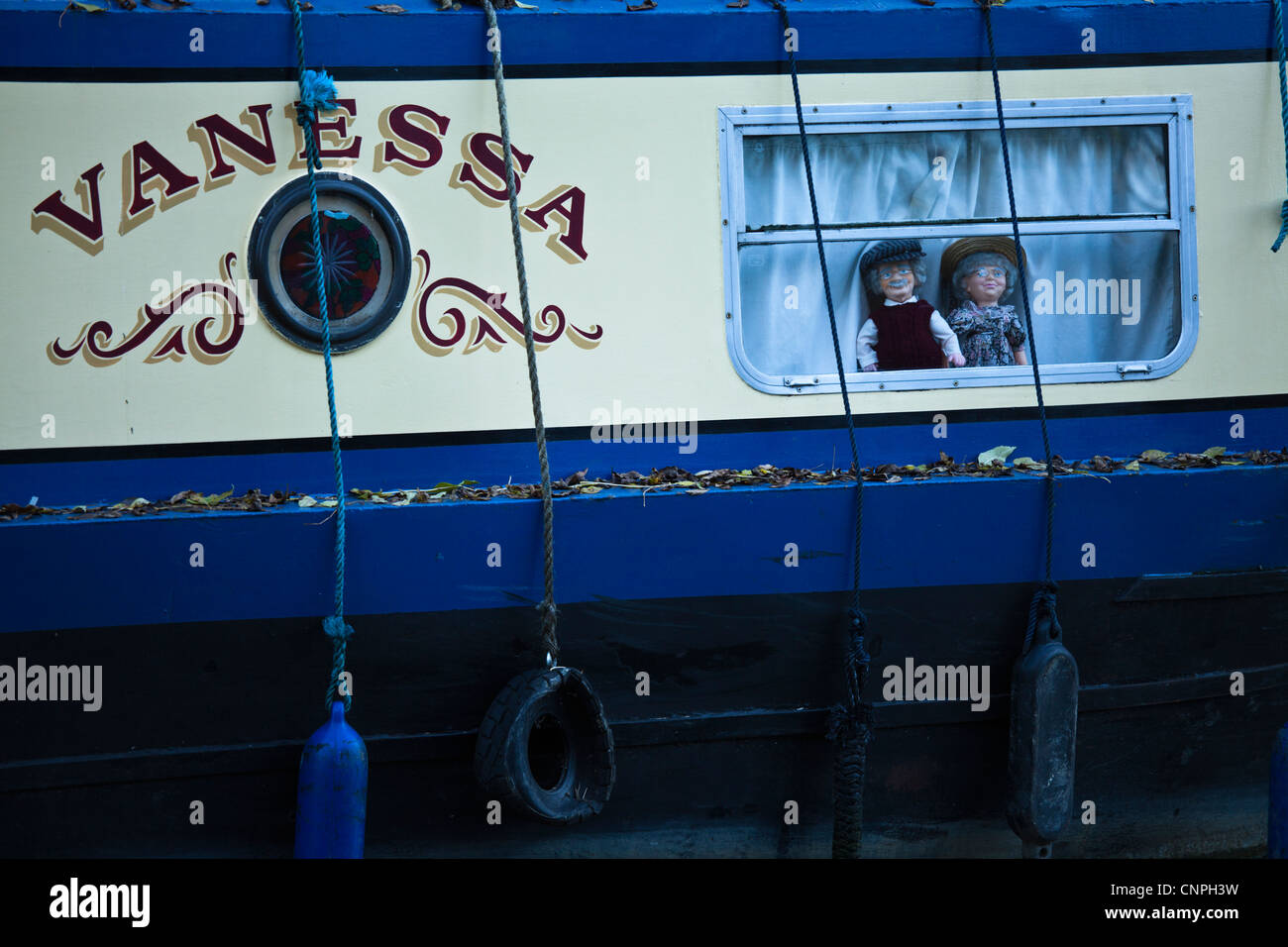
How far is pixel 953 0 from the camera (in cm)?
339

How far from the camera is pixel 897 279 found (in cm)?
346

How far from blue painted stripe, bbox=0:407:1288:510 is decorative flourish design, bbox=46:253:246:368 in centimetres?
30

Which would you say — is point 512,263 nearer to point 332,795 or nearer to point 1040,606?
point 332,795

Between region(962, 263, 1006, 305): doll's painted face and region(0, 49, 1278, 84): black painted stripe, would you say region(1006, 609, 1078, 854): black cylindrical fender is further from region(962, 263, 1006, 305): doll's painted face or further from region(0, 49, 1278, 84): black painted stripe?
region(0, 49, 1278, 84): black painted stripe

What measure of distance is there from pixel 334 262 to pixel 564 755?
1.58 metres

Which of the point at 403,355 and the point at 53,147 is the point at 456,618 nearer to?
the point at 403,355

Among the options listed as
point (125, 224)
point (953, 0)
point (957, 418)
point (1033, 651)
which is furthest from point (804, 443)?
point (125, 224)

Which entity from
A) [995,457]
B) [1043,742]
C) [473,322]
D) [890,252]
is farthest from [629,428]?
[1043,742]

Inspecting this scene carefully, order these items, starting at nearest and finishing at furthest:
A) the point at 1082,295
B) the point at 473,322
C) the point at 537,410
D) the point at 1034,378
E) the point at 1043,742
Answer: the point at 537,410 → the point at 1043,742 → the point at 473,322 → the point at 1034,378 → the point at 1082,295

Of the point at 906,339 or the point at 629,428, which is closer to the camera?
the point at 629,428

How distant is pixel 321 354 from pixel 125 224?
65 centimetres

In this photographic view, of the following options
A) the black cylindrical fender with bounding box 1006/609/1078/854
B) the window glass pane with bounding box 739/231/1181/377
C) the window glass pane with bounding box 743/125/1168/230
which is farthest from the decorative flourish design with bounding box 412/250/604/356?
the black cylindrical fender with bounding box 1006/609/1078/854

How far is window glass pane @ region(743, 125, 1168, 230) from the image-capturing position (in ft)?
11.1

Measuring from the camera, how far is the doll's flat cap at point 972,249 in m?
3.49
